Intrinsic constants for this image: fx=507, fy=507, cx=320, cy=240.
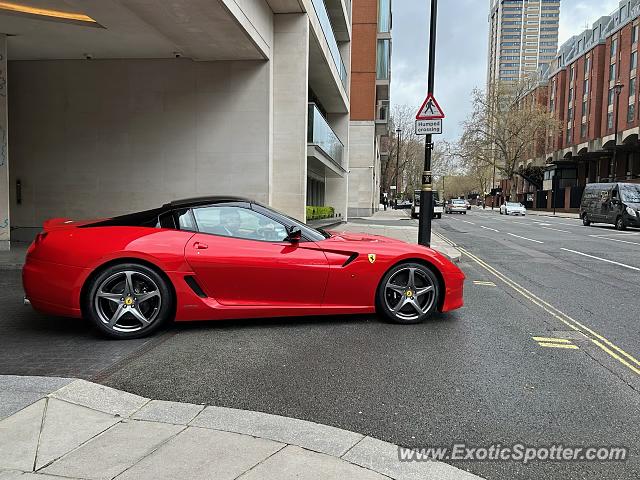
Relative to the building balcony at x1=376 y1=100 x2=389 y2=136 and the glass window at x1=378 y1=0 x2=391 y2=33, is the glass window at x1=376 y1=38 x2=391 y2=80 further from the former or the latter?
the building balcony at x1=376 y1=100 x2=389 y2=136

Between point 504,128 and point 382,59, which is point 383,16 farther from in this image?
point 504,128

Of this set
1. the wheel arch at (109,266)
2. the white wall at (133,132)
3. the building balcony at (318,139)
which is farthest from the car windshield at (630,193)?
the wheel arch at (109,266)

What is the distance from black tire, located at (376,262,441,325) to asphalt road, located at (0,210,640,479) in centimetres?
15

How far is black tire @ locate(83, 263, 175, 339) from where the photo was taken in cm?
477

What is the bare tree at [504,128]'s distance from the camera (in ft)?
238

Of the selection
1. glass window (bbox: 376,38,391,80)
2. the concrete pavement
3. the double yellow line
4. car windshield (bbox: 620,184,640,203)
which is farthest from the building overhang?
glass window (bbox: 376,38,391,80)

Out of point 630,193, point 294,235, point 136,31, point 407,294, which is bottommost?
point 407,294

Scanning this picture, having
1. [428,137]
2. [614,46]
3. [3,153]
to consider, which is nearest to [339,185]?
[428,137]

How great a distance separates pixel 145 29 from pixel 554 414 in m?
10.6

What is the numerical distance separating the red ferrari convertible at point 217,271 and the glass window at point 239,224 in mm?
10

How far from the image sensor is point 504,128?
244 ft

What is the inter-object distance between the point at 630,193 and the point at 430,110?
19179 mm

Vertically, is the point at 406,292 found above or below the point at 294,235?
below

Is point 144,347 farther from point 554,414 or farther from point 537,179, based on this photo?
point 537,179
